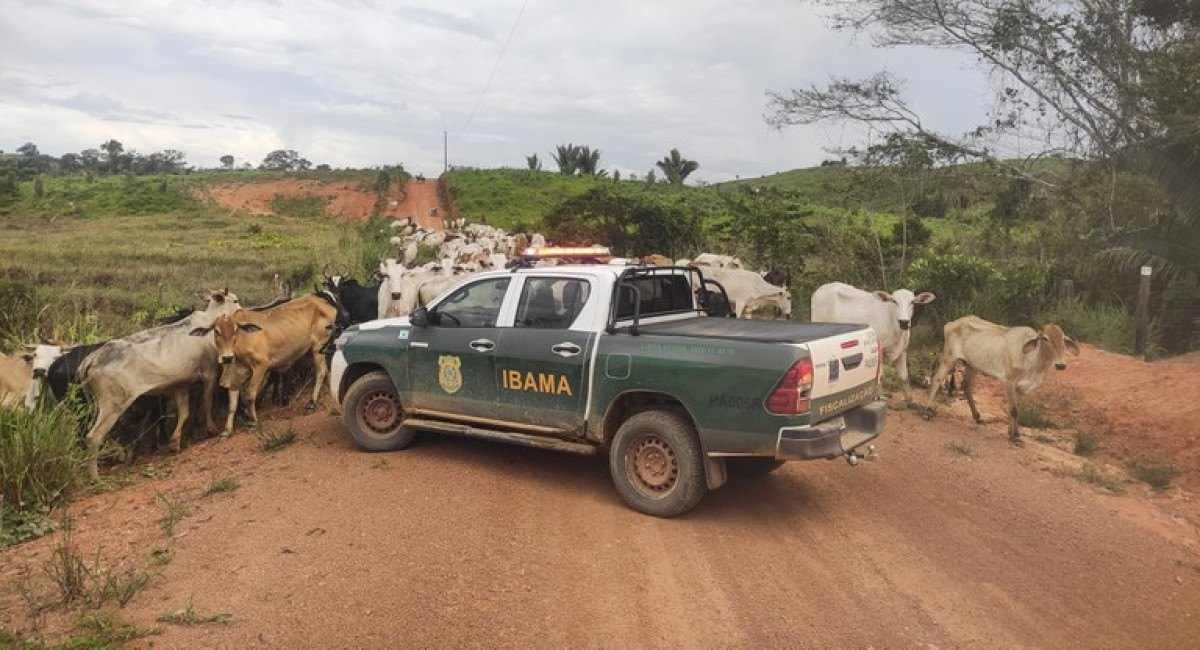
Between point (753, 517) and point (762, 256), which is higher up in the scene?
point (762, 256)

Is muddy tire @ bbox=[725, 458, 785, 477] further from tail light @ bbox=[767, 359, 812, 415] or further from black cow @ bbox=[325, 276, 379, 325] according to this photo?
black cow @ bbox=[325, 276, 379, 325]

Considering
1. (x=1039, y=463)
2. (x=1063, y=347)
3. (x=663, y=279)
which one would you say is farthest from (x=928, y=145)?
(x=663, y=279)

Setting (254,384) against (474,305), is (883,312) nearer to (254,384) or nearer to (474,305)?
(474,305)

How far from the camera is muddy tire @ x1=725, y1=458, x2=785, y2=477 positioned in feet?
22.9

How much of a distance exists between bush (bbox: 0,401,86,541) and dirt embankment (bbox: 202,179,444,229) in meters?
34.0

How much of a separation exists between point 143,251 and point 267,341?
1980cm

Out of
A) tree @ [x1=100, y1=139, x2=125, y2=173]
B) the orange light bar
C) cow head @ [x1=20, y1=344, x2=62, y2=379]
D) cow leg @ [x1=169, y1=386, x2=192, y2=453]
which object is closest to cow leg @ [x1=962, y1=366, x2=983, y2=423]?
the orange light bar

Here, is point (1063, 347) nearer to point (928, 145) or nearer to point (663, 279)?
point (663, 279)

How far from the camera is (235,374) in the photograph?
9.40 m

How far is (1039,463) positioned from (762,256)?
1123 centimetres

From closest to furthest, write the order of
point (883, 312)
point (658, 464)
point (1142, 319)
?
point (658, 464) → point (883, 312) → point (1142, 319)

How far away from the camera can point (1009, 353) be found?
9.30m

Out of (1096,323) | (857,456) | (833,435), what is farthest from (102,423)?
(1096,323)

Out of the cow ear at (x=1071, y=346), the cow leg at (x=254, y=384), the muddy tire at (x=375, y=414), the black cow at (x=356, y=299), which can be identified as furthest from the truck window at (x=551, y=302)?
the cow ear at (x=1071, y=346)
